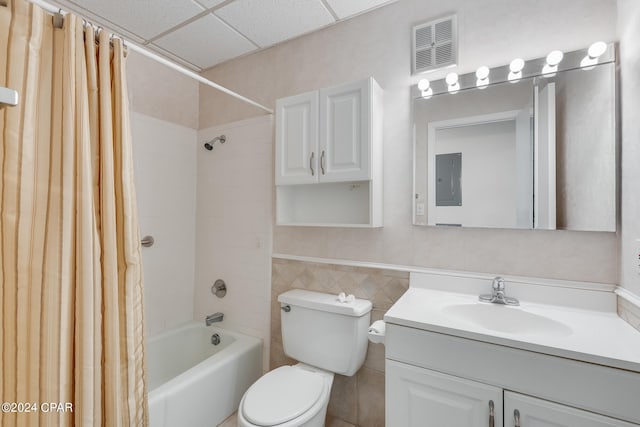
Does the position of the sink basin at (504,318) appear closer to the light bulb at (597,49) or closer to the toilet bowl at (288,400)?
the toilet bowl at (288,400)

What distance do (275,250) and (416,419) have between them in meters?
1.22

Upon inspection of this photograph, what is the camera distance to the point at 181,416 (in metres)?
1.46

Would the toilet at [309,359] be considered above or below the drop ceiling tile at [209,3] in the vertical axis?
below

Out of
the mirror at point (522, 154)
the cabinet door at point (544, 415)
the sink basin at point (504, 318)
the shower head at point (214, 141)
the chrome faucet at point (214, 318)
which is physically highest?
the shower head at point (214, 141)

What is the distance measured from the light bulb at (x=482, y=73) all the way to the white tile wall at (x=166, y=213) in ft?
6.59

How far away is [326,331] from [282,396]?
14.0 inches

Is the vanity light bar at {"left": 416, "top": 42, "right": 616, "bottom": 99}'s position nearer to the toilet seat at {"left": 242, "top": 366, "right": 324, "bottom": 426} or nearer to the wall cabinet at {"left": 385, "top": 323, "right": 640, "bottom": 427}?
the wall cabinet at {"left": 385, "top": 323, "right": 640, "bottom": 427}

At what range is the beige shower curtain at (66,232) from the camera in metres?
0.84

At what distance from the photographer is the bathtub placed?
1.43 m

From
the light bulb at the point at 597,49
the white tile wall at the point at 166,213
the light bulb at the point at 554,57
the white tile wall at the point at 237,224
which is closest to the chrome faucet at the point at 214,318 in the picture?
the white tile wall at the point at 237,224

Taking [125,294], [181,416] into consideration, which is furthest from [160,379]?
[125,294]

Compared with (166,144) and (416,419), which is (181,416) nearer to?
(416,419)

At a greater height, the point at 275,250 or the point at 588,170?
the point at 588,170

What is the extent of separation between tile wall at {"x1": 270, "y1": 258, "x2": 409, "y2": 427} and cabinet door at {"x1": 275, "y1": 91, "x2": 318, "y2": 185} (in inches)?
21.8
